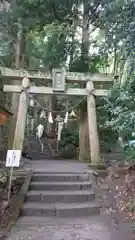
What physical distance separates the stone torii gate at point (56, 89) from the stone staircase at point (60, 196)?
5.13 ft

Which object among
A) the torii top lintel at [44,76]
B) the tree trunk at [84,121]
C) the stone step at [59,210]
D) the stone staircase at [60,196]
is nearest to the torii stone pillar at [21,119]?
the torii top lintel at [44,76]

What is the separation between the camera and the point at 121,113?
475 centimetres

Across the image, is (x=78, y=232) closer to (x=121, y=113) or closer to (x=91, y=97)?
(x=121, y=113)

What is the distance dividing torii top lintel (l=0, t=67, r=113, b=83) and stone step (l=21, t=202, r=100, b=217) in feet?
15.2

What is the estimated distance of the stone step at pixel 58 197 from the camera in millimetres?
5414

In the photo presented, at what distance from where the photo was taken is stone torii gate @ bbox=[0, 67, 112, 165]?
7688 mm

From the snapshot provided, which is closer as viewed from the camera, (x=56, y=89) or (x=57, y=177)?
(x=57, y=177)

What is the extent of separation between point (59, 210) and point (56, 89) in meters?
4.40

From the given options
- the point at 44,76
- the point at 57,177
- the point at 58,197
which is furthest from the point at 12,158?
the point at 44,76

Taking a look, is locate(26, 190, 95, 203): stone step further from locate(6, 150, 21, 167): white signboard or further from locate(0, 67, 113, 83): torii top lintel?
locate(0, 67, 113, 83): torii top lintel

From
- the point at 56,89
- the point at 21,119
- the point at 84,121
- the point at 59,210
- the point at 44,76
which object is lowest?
the point at 59,210

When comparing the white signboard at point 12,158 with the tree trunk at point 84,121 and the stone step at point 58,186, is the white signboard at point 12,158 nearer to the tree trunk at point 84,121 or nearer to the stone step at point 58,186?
the stone step at point 58,186

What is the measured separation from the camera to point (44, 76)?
8109 mm

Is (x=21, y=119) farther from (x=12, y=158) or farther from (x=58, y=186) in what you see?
(x=58, y=186)
